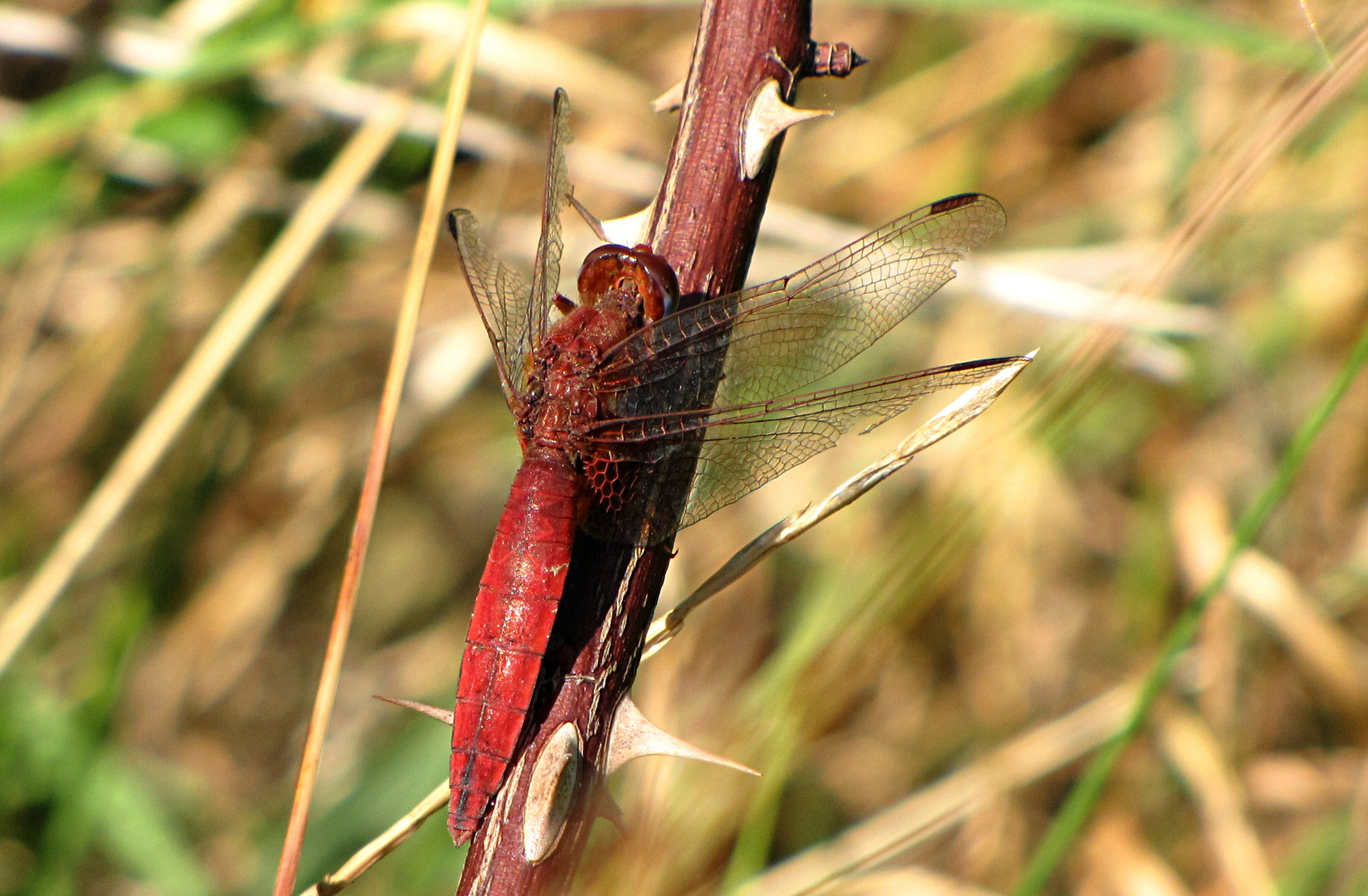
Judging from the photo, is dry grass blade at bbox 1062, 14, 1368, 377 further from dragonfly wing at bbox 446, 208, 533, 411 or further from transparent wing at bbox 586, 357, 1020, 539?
dragonfly wing at bbox 446, 208, 533, 411

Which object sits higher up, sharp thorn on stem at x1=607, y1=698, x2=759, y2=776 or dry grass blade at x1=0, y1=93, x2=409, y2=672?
dry grass blade at x1=0, y1=93, x2=409, y2=672

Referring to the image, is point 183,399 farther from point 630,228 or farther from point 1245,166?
point 1245,166

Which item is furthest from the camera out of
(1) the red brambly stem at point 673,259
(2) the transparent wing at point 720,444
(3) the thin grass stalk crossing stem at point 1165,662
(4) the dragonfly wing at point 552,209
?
(4) the dragonfly wing at point 552,209

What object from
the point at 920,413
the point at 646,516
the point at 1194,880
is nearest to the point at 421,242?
the point at 646,516

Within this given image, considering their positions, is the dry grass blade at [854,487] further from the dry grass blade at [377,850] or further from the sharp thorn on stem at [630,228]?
the sharp thorn on stem at [630,228]

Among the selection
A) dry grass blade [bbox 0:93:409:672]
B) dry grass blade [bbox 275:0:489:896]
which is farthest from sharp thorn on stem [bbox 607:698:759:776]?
dry grass blade [bbox 0:93:409:672]

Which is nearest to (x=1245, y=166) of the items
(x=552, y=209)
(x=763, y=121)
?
(x=763, y=121)

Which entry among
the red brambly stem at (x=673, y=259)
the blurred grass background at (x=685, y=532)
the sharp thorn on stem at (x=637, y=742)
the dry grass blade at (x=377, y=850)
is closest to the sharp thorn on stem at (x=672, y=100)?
the red brambly stem at (x=673, y=259)
